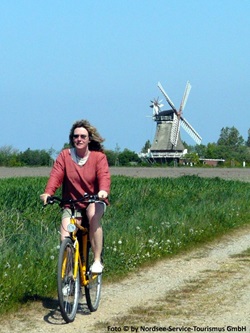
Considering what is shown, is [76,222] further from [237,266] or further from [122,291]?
[237,266]

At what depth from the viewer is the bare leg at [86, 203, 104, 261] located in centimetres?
834

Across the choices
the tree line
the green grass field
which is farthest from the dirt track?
the tree line

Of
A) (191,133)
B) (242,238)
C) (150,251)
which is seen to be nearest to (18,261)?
(150,251)

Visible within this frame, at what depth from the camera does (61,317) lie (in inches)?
325

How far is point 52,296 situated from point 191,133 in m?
83.2

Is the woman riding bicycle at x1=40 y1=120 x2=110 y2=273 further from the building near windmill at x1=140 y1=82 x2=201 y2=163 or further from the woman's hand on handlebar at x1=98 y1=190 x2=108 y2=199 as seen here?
the building near windmill at x1=140 y1=82 x2=201 y2=163

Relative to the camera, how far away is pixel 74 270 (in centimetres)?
810

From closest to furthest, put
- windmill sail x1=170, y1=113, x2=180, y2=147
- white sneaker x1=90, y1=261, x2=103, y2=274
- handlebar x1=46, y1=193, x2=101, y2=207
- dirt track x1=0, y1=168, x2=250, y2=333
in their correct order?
dirt track x1=0, y1=168, x2=250, y2=333, handlebar x1=46, y1=193, x2=101, y2=207, white sneaker x1=90, y1=261, x2=103, y2=274, windmill sail x1=170, y1=113, x2=180, y2=147

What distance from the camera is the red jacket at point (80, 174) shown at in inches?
329

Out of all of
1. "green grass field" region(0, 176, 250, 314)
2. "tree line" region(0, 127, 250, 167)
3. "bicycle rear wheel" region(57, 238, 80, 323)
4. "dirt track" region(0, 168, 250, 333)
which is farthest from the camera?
"tree line" region(0, 127, 250, 167)

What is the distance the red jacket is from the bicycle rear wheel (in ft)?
1.92

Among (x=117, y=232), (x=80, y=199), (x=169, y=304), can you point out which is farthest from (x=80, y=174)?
(x=117, y=232)

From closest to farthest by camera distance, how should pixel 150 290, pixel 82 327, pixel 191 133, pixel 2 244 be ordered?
pixel 82 327, pixel 150 290, pixel 2 244, pixel 191 133

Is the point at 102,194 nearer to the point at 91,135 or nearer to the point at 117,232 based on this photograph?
the point at 91,135
